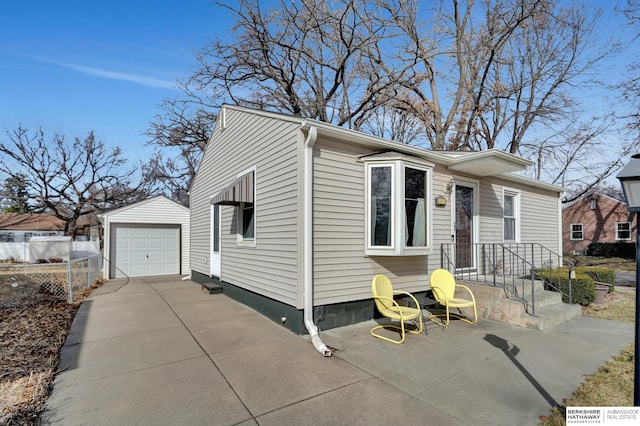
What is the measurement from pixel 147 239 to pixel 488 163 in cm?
1212

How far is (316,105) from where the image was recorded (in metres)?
15.0

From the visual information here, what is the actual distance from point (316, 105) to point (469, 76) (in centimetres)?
729

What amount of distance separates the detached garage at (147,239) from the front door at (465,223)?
410 inches

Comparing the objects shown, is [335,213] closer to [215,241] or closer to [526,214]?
[215,241]

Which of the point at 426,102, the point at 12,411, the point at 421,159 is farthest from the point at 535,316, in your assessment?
the point at 426,102

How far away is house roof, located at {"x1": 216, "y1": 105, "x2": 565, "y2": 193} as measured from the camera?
524 cm

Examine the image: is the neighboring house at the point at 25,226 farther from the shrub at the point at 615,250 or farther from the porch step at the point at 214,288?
the shrub at the point at 615,250

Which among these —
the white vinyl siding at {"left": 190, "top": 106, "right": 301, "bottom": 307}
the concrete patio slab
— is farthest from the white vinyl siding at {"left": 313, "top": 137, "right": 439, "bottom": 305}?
the concrete patio slab

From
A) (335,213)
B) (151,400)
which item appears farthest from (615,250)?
(151,400)

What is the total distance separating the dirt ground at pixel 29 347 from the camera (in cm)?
292

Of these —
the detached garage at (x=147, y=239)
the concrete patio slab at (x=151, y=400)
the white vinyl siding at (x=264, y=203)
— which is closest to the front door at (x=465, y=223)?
the white vinyl siding at (x=264, y=203)

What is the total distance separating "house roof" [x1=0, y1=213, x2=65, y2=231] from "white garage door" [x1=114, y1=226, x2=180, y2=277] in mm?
26313

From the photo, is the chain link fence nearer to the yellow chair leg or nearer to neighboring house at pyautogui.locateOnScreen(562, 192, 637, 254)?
the yellow chair leg

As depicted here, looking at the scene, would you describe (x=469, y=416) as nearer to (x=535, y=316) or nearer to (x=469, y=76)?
(x=535, y=316)
